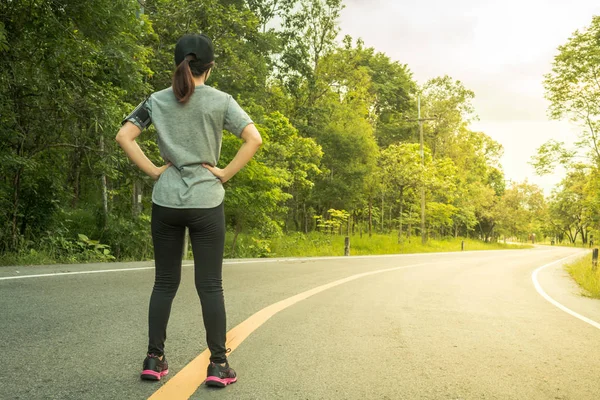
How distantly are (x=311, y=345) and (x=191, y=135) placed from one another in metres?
2.03

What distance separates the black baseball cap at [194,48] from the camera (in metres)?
2.86

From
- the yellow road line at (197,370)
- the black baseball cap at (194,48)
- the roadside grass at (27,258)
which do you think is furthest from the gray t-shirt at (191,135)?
the roadside grass at (27,258)

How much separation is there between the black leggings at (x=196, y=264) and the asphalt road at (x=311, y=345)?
0.29 meters

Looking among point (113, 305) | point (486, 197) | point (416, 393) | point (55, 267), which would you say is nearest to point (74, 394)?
point (416, 393)

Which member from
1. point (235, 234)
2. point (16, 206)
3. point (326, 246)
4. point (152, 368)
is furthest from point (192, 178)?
point (326, 246)

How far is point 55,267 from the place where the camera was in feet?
26.7

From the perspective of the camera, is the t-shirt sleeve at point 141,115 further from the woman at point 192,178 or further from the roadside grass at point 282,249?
the roadside grass at point 282,249

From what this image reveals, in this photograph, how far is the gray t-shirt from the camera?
9.34ft

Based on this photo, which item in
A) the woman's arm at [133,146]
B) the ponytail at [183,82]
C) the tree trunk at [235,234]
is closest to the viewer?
the ponytail at [183,82]

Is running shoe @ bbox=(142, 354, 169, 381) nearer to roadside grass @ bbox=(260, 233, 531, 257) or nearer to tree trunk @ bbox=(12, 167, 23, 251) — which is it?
tree trunk @ bbox=(12, 167, 23, 251)

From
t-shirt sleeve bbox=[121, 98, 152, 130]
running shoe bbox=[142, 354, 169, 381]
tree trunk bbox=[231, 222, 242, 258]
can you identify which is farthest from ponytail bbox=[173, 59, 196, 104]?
tree trunk bbox=[231, 222, 242, 258]

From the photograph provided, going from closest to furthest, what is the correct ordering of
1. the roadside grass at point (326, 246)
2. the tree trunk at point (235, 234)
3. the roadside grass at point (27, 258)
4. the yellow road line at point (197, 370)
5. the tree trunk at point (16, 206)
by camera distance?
1. the yellow road line at point (197, 370)
2. the roadside grass at point (27, 258)
3. the tree trunk at point (16, 206)
4. the tree trunk at point (235, 234)
5. the roadside grass at point (326, 246)

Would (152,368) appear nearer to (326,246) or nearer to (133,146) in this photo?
(133,146)

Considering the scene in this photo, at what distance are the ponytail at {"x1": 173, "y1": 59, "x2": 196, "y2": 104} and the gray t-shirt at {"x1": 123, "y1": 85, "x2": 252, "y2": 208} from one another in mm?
59
